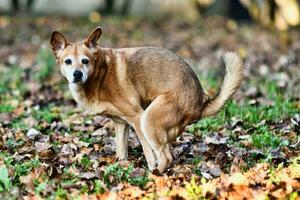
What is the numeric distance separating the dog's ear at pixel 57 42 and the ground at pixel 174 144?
106 cm

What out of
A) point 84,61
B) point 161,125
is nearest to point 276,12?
point 84,61

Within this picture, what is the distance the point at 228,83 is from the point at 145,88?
0.87m

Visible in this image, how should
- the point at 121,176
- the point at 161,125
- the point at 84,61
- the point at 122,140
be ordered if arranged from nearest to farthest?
the point at 121,176 < the point at 161,125 < the point at 84,61 < the point at 122,140

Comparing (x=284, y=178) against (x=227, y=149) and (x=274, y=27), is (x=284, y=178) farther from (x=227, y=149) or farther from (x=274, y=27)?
(x=274, y=27)

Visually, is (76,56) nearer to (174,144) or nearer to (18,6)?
(174,144)

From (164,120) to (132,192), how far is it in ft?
3.80

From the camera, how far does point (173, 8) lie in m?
26.2

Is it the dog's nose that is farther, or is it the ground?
the dog's nose

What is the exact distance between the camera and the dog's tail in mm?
7023

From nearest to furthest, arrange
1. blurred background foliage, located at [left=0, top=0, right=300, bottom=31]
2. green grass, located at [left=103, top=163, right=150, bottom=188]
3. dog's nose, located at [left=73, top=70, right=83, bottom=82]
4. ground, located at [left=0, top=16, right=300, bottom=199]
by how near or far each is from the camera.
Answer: ground, located at [left=0, top=16, right=300, bottom=199] → green grass, located at [left=103, top=163, right=150, bottom=188] → dog's nose, located at [left=73, top=70, right=83, bottom=82] → blurred background foliage, located at [left=0, top=0, right=300, bottom=31]

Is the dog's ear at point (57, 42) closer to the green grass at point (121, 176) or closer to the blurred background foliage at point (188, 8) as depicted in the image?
the green grass at point (121, 176)

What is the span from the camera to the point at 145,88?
7051 mm

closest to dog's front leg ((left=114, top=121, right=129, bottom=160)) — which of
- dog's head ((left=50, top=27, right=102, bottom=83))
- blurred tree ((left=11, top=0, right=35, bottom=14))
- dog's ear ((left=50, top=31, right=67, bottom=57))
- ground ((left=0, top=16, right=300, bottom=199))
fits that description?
ground ((left=0, top=16, right=300, bottom=199))

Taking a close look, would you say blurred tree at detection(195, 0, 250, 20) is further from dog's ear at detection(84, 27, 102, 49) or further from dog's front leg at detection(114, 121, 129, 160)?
dog's ear at detection(84, 27, 102, 49)
